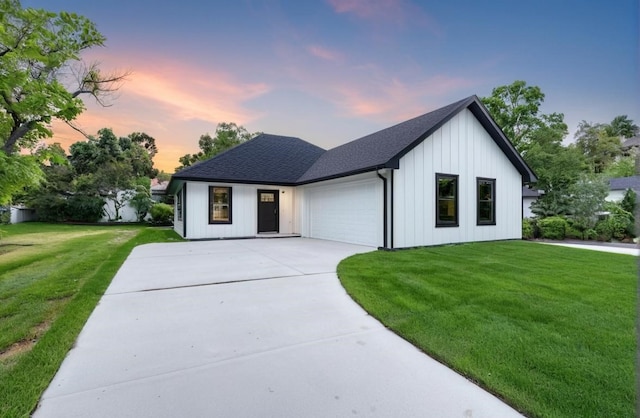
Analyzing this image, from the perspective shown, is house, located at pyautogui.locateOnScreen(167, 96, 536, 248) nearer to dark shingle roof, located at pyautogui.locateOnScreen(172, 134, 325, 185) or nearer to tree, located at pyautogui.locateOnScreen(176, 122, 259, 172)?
dark shingle roof, located at pyautogui.locateOnScreen(172, 134, 325, 185)

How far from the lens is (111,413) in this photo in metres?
2.00

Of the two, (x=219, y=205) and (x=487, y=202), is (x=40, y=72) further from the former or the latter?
(x=487, y=202)

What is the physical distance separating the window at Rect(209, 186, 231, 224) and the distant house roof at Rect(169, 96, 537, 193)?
584mm

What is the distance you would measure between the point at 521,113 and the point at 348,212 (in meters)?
21.6

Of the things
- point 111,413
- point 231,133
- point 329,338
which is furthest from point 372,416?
point 231,133

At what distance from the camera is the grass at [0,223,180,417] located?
2281 millimetres

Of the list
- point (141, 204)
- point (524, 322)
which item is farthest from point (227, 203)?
point (141, 204)

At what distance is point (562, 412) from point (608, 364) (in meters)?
0.95

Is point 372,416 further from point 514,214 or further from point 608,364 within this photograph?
point 514,214

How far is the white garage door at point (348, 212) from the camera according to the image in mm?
9336

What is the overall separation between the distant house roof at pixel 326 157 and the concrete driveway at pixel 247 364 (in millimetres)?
5702

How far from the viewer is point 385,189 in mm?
8734

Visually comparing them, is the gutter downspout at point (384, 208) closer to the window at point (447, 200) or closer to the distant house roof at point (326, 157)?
the distant house roof at point (326, 157)

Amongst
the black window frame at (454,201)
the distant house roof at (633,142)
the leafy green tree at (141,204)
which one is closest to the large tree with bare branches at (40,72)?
the distant house roof at (633,142)
